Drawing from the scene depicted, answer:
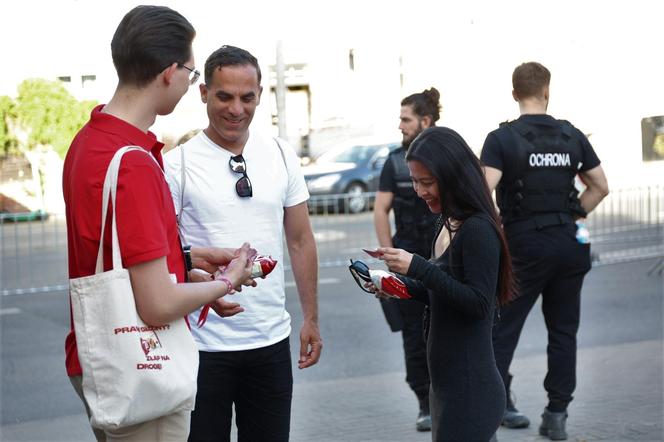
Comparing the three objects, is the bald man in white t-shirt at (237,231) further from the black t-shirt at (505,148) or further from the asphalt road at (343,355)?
the black t-shirt at (505,148)

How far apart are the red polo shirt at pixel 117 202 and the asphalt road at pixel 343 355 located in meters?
1.07

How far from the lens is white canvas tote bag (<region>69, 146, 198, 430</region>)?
2541 millimetres

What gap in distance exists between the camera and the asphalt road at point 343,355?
6.30 meters

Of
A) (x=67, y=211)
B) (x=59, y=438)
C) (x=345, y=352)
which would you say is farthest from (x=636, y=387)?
(x=67, y=211)

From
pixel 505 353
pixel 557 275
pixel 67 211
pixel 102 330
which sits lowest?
pixel 505 353

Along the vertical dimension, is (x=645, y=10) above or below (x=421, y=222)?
above

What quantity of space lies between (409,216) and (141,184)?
3610 mm

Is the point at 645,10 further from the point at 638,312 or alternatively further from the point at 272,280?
the point at 272,280

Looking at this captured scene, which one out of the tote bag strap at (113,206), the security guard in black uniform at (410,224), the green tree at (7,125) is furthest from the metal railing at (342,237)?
the tote bag strap at (113,206)

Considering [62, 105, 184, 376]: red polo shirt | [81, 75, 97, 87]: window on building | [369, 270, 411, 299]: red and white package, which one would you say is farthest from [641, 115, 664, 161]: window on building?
[62, 105, 184, 376]: red polo shirt

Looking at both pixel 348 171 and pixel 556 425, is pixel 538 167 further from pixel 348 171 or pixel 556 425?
pixel 348 171

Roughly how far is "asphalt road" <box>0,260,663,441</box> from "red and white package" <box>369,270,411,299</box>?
2.13 feet

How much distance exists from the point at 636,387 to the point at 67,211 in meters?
5.14

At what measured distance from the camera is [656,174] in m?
13.2
